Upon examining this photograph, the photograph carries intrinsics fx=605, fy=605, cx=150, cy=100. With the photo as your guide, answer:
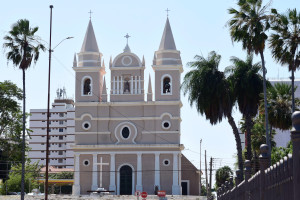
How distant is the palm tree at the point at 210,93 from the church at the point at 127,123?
21.4 meters

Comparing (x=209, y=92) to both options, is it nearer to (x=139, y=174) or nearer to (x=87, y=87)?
(x=139, y=174)

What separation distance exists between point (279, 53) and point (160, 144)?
38278 millimetres

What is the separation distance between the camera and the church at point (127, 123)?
68.7 meters

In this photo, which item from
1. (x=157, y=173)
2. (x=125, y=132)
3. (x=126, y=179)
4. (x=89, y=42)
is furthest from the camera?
(x=89, y=42)

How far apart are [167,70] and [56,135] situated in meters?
88.2

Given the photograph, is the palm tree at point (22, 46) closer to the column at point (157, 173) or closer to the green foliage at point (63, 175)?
the column at point (157, 173)

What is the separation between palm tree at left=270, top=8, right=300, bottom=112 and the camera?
30891 millimetres

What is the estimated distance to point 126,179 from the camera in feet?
227

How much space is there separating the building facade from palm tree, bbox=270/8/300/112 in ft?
Result: 394

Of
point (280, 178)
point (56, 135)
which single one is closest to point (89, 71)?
point (280, 178)

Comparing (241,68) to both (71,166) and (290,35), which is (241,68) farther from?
(71,166)

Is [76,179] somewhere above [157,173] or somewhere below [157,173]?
below

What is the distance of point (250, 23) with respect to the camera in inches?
1404

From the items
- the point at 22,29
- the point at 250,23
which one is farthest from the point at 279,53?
the point at 22,29
